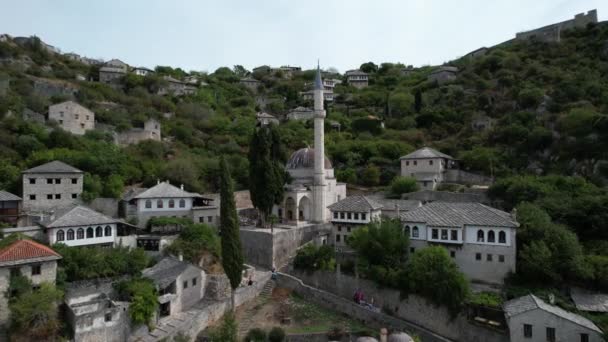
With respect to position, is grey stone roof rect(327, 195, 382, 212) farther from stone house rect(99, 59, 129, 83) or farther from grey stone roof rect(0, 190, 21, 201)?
stone house rect(99, 59, 129, 83)

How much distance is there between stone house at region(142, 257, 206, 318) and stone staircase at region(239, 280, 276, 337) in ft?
10.0

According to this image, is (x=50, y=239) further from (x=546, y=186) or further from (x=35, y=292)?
(x=546, y=186)

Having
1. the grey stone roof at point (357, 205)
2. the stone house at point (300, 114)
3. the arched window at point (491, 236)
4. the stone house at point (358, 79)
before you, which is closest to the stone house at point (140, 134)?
the grey stone roof at point (357, 205)

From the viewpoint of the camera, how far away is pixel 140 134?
1763 inches

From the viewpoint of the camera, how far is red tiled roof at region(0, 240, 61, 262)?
61.9 ft

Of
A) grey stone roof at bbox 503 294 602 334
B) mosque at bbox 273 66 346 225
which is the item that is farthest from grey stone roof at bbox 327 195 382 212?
grey stone roof at bbox 503 294 602 334

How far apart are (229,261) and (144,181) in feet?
56.2

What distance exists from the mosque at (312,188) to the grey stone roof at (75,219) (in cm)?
1506

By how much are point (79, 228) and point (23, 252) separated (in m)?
4.31

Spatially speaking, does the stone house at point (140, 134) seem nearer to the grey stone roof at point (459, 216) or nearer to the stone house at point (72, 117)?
the stone house at point (72, 117)

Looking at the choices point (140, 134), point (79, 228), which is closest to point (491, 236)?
point (79, 228)

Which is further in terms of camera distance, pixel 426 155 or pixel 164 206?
pixel 426 155

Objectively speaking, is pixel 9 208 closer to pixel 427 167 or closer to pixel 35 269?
pixel 35 269

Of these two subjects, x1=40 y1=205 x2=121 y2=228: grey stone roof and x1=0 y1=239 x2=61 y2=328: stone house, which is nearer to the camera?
x1=0 y1=239 x2=61 y2=328: stone house
